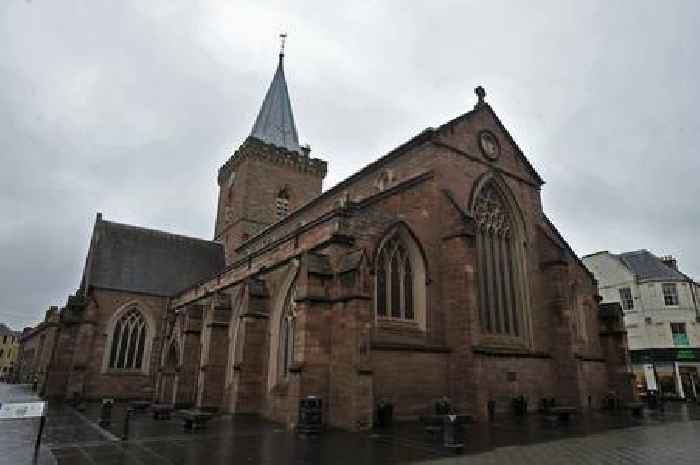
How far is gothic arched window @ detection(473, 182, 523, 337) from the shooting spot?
1859cm

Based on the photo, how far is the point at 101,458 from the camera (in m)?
8.87

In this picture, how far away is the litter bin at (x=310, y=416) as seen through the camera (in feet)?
39.3

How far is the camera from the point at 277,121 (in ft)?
143

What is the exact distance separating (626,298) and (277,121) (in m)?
34.8

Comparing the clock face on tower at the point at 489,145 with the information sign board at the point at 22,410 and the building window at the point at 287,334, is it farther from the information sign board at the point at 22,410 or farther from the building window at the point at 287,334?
the information sign board at the point at 22,410

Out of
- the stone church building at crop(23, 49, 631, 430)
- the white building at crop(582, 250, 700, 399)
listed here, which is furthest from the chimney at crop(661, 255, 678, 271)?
the stone church building at crop(23, 49, 631, 430)

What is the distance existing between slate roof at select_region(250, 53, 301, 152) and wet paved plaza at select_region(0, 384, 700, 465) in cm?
3106

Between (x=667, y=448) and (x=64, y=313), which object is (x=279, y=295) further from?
(x=64, y=313)

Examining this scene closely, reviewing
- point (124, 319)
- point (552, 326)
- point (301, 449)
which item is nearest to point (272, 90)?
point (124, 319)

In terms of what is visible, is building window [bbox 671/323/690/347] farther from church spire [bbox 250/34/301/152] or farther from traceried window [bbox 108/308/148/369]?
traceried window [bbox 108/308/148/369]

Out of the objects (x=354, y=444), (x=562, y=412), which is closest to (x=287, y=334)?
(x=354, y=444)

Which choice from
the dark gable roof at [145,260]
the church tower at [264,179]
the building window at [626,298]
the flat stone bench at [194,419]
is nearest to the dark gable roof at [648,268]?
the building window at [626,298]

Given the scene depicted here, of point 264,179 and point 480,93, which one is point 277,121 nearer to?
point 264,179

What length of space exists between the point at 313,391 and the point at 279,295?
5506mm
